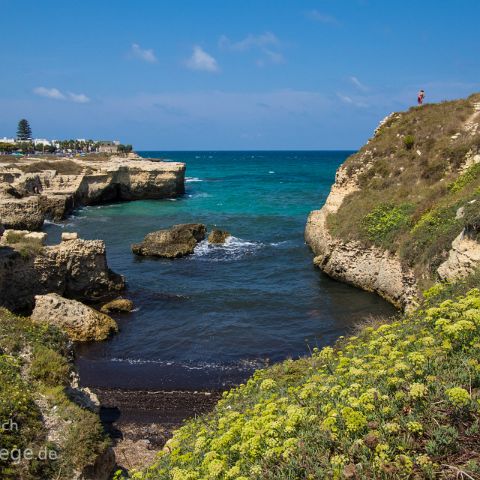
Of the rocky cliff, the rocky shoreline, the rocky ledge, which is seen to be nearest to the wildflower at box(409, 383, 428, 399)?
the rocky shoreline

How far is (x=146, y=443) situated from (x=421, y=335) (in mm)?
8690

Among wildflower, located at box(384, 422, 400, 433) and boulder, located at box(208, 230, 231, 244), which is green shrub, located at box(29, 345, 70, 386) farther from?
boulder, located at box(208, 230, 231, 244)

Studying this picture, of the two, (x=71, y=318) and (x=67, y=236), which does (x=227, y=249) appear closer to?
(x=67, y=236)

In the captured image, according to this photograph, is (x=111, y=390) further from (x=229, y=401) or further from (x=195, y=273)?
(x=195, y=273)

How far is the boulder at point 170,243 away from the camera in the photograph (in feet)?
115

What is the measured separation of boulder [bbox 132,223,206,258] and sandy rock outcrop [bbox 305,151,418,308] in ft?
31.9

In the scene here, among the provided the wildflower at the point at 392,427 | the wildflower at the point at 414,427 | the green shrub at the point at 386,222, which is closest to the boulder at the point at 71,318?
the green shrub at the point at 386,222

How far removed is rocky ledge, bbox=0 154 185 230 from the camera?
4534cm

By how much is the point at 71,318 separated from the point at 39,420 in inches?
456

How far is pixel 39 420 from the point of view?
9.38 m

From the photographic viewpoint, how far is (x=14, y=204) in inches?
1750

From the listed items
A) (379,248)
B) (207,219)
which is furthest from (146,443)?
(207,219)

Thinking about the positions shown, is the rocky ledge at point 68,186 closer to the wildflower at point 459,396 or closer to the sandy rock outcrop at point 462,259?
the sandy rock outcrop at point 462,259

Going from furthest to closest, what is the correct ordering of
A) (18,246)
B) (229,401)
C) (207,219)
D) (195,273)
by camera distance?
1. (207,219)
2. (195,273)
3. (18,246)
4. (229,401)
